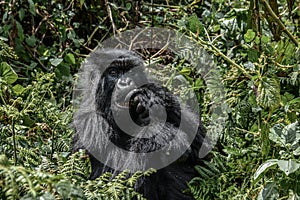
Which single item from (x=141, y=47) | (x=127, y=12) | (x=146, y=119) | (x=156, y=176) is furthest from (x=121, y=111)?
(x=127, y=12)

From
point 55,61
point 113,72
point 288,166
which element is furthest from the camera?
point 55,61

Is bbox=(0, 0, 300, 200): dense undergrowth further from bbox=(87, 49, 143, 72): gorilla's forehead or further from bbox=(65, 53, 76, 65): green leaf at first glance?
bbox=(87, 49, 143, 72): gorilla's forehead

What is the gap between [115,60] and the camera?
2.23 metres

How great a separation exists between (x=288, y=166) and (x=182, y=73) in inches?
54.7

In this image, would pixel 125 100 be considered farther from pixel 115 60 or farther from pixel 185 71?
pixel 185 71

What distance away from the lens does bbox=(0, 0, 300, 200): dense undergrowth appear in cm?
148

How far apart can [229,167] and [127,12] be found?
5.24 feet

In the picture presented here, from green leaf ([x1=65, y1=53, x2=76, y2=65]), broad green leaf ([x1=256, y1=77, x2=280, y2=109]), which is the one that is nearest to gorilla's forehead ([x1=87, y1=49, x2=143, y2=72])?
broad green leaf ([x1=256, y1=77, x2=280, y2=109])

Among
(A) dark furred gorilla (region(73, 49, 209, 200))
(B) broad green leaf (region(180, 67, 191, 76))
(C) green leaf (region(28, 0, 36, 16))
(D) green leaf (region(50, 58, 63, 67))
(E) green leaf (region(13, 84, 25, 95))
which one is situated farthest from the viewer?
(C) green leaf (region(28, 0, 36, 16))

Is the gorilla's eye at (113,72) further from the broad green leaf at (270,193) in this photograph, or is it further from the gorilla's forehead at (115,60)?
the broad green leaf at (270,193)

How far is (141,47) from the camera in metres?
3.32

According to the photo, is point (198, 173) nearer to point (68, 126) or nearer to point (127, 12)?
point (68, 126)

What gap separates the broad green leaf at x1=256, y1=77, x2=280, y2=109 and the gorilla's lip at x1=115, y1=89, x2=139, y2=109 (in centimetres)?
57

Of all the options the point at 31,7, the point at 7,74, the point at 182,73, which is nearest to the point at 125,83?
the point at 7,74
